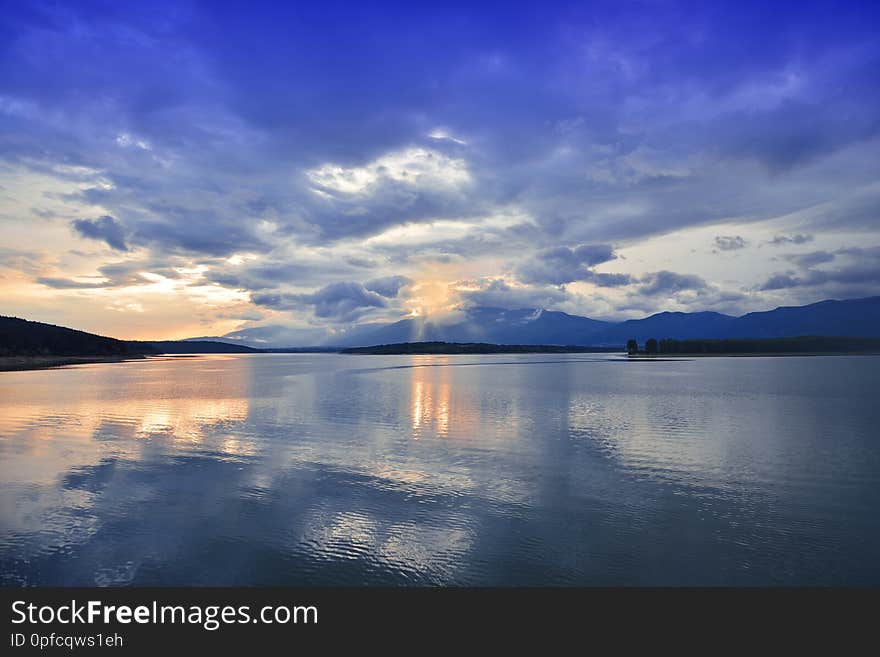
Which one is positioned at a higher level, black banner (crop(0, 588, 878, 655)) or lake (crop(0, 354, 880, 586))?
lake (crop(0, 354, 880, 586))

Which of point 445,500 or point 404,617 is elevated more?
point 445,500

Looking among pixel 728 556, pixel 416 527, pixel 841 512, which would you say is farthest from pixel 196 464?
pixel 841 512

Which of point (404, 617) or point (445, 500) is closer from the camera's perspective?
point (404, 617)

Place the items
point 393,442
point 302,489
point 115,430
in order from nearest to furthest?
point 302,489
point 393,442
point 115,430

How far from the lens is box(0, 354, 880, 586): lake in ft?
43.0

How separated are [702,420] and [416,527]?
2983 centimetres

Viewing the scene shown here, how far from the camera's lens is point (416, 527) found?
16.0 meters

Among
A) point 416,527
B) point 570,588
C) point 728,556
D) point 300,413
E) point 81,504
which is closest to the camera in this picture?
point 570,588

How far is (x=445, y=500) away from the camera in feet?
61.7

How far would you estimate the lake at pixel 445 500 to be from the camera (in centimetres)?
1310

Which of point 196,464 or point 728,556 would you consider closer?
point 728,556

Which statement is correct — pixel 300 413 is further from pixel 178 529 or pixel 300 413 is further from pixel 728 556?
pixel 728 556

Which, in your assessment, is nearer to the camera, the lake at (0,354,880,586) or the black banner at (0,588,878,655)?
the black banner at (0,588,878,655)

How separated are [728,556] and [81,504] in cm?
2161
